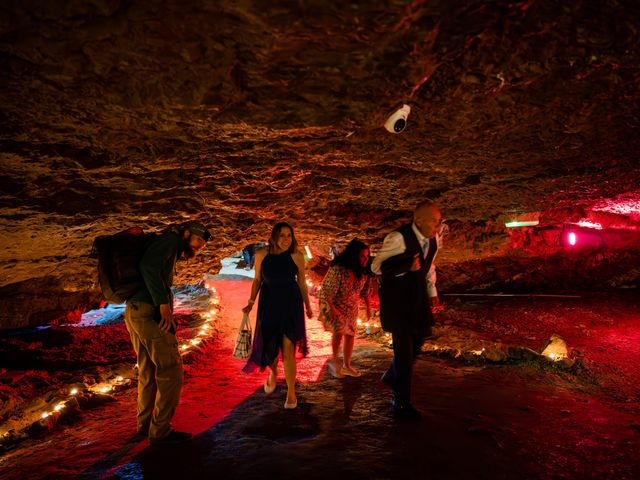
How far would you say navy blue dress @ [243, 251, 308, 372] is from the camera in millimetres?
4305

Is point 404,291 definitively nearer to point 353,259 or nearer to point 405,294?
point 405,294

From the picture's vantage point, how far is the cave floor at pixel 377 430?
2.86 m

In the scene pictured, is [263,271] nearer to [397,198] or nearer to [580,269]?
[397,198]

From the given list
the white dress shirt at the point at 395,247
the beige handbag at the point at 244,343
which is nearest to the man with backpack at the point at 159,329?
the beige handbag at the point at 244,343

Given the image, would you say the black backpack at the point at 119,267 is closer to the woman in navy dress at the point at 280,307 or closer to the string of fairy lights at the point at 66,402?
the woman in navy dress at the point at 280,307

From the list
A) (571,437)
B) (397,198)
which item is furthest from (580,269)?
(571,437)

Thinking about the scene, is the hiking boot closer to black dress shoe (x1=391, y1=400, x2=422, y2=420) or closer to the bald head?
black dress shoe (x1=391, y1=400, x2=422, y2=420)

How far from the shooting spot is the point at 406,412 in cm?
368

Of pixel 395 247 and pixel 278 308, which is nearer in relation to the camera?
pixel 395 247

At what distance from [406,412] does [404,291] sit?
122cm

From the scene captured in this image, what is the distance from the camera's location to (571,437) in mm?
3307

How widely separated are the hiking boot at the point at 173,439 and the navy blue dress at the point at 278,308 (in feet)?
3.65

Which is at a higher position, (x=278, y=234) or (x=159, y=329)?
(x=278, y=234)

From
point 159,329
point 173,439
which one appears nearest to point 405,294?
point 159,329
